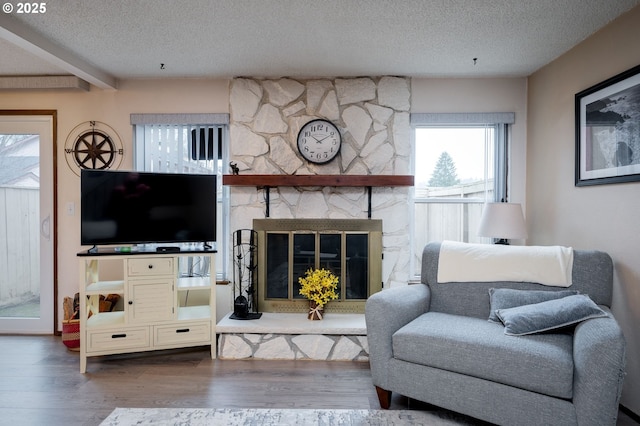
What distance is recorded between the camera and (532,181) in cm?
352

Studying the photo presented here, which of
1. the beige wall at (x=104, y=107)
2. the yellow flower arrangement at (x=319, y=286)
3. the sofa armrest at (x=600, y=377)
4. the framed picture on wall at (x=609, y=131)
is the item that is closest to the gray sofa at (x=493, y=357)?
the sofa armrest at (x=600, y=377)

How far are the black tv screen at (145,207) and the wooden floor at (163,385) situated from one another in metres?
0.94

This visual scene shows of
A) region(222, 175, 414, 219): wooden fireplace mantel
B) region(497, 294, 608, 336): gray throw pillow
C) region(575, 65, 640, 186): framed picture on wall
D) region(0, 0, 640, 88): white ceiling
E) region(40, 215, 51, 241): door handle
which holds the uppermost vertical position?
region(0, 0, 640, 88): white ceiling

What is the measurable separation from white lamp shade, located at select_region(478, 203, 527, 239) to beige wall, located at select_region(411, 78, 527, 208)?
585 mm

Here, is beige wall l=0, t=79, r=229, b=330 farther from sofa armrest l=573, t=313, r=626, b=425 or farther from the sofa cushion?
sofa armrest l=573, t=313, r=626, b=425

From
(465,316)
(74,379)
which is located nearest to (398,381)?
(465,316)

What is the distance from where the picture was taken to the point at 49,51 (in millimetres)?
2828

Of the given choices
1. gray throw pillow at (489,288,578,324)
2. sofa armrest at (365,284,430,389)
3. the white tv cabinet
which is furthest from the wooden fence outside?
gray throw pillow at (489,288,578,324)

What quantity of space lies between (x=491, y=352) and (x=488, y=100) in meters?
2.45

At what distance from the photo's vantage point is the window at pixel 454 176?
365 centimetres

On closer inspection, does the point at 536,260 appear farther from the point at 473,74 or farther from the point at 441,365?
the point at 473,74

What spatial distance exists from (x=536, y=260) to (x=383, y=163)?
1538mm

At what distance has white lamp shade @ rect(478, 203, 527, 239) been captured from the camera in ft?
10.1

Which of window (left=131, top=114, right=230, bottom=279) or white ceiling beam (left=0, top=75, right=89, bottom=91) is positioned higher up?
white ceiling beam (left=0, top=75, right=89, bottom=91)
